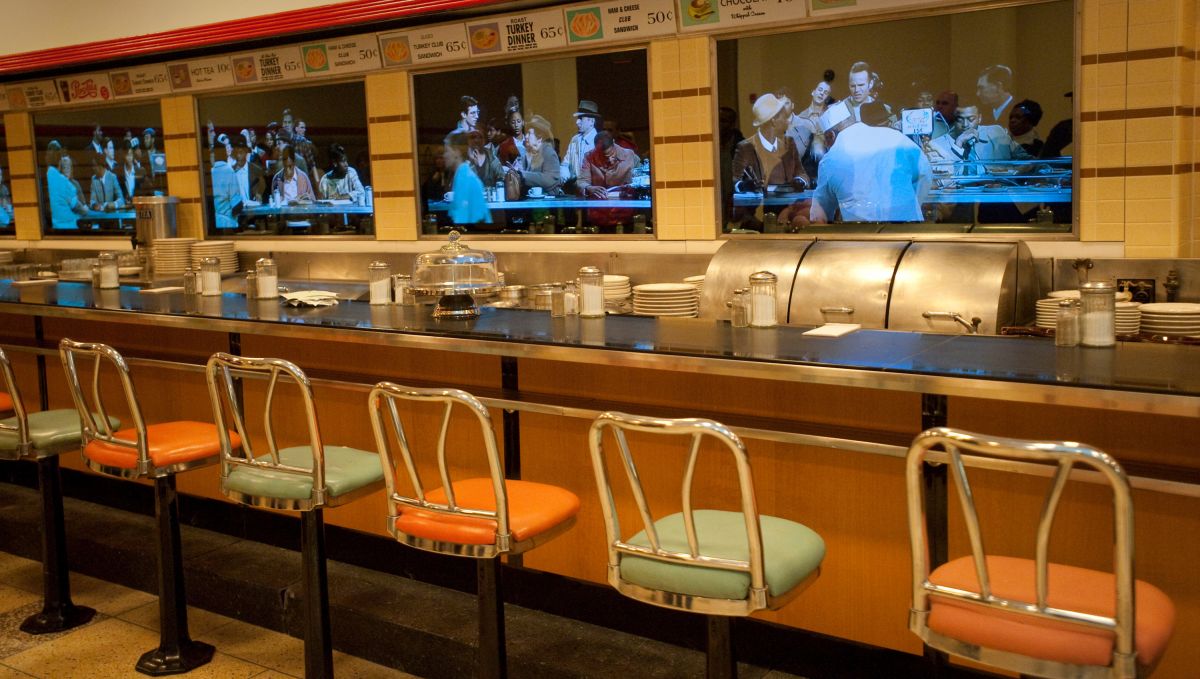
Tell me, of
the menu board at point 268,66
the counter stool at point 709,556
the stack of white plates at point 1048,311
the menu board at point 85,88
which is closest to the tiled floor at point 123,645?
the counter stool at point 709,556

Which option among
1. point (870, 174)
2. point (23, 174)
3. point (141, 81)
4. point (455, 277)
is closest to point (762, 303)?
point (455, 277)

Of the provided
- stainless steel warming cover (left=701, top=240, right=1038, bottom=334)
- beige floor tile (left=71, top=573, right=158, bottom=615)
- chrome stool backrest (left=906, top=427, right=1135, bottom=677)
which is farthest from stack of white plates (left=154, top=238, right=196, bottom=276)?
chrome stool backrest (left=906, top=427, right=1135, bottom=677)

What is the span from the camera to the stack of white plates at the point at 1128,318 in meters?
3.92

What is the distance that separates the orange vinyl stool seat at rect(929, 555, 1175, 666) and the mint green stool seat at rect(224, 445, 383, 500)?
1747 mm

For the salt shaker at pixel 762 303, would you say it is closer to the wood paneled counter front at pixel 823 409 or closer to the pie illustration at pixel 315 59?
the wood paneled counter front at pixel 823 409

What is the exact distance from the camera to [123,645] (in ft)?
13.7

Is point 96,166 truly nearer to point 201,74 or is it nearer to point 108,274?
point 201,74

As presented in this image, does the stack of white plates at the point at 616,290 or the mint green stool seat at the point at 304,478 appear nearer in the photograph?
the mint green stool seat at the point at 304,478

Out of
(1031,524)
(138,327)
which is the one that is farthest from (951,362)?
(138,327)

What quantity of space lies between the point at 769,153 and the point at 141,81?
15.8 feet

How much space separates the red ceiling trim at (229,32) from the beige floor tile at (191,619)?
293 centimetres

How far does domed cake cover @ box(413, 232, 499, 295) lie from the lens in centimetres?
425

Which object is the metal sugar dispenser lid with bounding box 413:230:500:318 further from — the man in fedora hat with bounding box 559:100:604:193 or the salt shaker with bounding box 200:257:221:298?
the man in fedora hat with bounding box 559:100:604:193

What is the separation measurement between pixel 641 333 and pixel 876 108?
2.28 m
